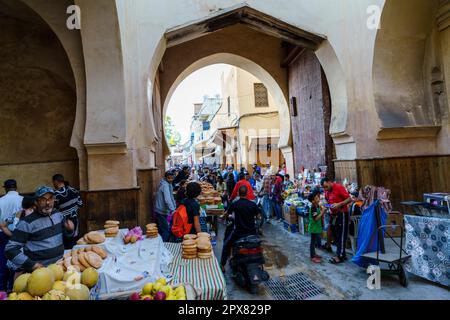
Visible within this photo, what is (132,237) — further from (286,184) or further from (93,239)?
(286,184)

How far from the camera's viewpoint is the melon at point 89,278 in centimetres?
243

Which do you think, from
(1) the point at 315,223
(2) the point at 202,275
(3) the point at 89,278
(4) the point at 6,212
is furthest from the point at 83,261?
(1) the point at 315,223

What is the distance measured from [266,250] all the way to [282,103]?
267 inches

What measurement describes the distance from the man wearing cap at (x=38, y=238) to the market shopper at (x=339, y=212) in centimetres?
434

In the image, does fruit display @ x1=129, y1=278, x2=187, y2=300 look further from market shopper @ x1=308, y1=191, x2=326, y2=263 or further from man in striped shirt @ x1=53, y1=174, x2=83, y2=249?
market shopper @ x1=308, y1=191, x2=326, y2=263

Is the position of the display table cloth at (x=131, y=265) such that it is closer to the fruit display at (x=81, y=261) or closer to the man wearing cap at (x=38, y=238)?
the fruit display at (x=81, y=261)

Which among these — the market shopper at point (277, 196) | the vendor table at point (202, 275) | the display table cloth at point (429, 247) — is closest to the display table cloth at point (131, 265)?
the vendor table at point (202, 275)

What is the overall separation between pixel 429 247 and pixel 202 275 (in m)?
3.20

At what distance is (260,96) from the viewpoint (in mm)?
16328

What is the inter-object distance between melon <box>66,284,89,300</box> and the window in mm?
14842

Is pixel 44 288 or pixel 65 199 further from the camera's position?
pixel 65 199

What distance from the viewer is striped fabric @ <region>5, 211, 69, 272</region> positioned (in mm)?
2572

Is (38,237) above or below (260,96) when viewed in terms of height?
below
